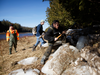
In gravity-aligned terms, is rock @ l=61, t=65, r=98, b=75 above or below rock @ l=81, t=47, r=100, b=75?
below

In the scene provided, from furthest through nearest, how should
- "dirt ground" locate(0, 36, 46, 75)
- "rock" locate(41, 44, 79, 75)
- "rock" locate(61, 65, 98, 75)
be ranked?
"dirt ground" locate(0, 36, 46, 75)
"rock" locate(41, 44, 79, 75)
"rock" locate(61, 65, 98, 75)

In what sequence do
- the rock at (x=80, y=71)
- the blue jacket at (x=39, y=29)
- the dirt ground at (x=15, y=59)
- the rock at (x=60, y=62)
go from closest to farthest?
1. the rock at (x=80, y=71)
2. the rock at (x=60, y=62)
3. the dirt ground at (x=15, y=59)
4. the blue jacket at (x=39, y=29)

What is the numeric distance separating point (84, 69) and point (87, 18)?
414cm

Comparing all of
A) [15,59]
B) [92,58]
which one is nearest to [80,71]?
[92,58]

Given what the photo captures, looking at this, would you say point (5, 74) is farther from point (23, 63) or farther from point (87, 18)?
point (87, 18)

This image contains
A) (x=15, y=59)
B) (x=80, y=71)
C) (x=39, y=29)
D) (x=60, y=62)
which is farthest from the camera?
(x=39, y=29)

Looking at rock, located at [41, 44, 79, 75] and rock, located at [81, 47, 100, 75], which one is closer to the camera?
rock, located at [81, 47, 100, 75]

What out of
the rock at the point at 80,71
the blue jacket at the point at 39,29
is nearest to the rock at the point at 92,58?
the rock at the point at 80,71

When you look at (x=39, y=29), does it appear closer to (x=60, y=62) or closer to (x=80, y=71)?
(x=60, y=62)

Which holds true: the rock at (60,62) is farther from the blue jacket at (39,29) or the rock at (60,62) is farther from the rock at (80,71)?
the blue jacket at (39,29)

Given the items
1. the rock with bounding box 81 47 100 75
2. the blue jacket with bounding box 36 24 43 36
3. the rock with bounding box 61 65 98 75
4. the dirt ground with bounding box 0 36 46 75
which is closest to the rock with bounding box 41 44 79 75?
the rock with bounding box 61 65 98 75

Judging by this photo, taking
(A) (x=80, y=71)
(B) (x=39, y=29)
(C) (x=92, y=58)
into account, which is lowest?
(A) (x=80, y=71)

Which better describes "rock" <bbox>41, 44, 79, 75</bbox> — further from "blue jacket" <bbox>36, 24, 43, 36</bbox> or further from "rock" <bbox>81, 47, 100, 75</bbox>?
"blue jacket" <bbox>36, 24, 43, 36</bbox>

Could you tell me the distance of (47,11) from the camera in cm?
797
